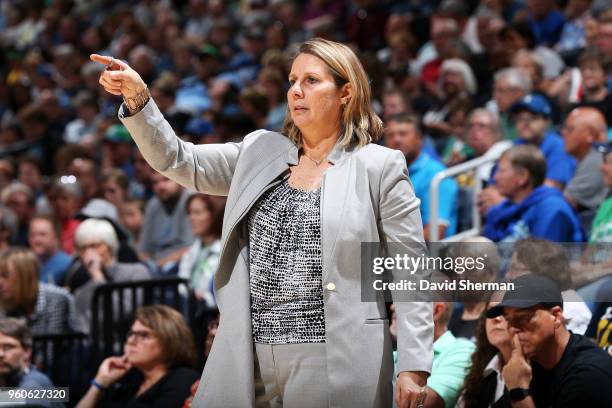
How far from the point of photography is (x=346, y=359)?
2961 millimetres

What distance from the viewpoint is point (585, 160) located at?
645 cm

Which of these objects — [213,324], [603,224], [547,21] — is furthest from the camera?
[547,21]

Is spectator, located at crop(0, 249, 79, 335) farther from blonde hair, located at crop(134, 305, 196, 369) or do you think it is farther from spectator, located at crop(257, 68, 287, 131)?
spectator, located at crop(257, 68, 287, 131)

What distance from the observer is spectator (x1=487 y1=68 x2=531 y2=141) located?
25.9 feet

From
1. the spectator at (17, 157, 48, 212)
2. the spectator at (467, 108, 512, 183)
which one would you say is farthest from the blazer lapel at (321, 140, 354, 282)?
the spectator at (17, 157, 48, 212)

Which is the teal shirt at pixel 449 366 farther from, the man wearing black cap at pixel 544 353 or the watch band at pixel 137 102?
the watch band at pixel 137 102

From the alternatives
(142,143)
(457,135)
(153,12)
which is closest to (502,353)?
(142,143)

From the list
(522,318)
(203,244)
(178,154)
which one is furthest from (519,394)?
(203,244)

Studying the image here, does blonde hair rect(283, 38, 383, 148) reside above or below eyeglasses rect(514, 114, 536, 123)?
below

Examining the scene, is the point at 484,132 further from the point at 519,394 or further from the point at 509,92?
the point at 519,394

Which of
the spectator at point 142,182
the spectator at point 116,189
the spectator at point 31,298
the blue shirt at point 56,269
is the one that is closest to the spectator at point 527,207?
the spectator at point 31,298

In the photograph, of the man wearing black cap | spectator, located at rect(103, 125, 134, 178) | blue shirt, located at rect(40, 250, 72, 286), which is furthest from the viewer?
spectator, located at rect(103, 125, 134, 178)

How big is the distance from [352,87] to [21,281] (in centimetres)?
384

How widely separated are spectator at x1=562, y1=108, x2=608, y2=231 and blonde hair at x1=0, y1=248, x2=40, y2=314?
10.4ft
